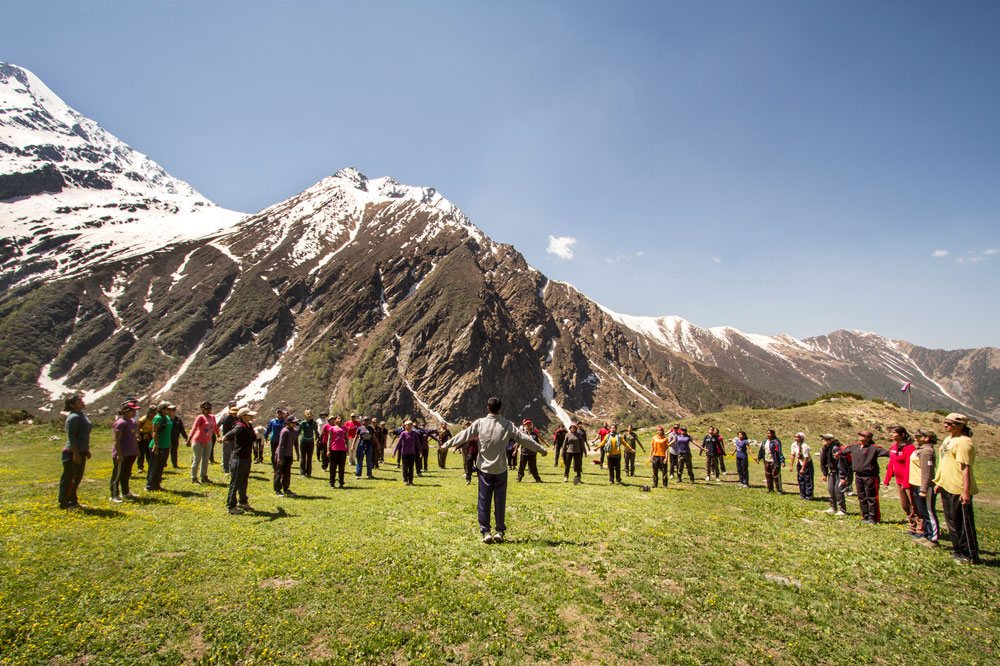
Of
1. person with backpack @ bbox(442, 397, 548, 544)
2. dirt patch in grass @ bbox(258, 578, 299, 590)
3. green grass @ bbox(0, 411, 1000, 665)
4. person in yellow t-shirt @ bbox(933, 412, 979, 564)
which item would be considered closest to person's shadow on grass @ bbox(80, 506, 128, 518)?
green grass @ bbox(0, 411, 1000, 665)

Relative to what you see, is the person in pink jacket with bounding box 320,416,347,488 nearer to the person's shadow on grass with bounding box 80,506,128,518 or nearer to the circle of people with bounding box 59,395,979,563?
the circle of people with bounding box 59,395,979,563

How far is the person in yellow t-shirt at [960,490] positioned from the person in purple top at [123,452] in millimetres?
19175

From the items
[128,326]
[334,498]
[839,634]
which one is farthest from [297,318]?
[839,634]

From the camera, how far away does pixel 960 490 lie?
8922mm

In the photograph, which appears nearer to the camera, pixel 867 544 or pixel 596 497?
pixel 867 544

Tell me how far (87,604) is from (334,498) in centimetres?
826

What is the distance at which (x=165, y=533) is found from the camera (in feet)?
29.9

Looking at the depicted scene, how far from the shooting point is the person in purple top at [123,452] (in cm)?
1191

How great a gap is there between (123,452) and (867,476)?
20.6 m

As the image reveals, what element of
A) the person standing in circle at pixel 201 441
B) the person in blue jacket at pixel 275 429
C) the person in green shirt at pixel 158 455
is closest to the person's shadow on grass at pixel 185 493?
the person in green shirt at pixel 158 455

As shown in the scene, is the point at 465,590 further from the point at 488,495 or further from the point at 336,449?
the point at 336,449

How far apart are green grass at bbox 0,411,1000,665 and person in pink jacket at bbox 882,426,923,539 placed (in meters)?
0.51

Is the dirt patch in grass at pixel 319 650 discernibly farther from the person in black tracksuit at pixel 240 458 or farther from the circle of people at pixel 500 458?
the person in black tracksuit at pixel 240 458

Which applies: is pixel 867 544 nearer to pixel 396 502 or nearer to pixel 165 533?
pixel 396 502
